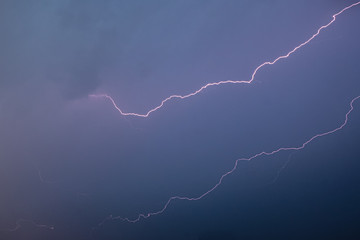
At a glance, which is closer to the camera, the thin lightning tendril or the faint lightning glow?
the thin lightning tendril

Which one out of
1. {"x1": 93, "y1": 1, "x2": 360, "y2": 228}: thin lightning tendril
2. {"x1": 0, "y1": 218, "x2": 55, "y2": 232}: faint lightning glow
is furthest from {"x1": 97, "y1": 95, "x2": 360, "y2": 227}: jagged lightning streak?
{"x1": 0, "y1": 218, "x2": 55, "y2": 232}: faint lightning glow

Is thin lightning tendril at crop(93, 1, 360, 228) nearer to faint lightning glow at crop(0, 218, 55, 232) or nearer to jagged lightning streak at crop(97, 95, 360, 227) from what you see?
jagged lightning streak at crop(97, 95, 360, 227)

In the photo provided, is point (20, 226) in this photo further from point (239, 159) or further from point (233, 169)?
point (239, 159)

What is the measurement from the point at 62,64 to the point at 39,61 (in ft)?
1.31

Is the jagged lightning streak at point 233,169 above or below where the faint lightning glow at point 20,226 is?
below

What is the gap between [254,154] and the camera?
10.7ft

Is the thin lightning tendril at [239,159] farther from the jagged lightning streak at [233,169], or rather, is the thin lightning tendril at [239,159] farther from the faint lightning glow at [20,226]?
the faint lightning glow at [20,226]

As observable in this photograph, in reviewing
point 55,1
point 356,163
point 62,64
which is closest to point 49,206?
point 62,64

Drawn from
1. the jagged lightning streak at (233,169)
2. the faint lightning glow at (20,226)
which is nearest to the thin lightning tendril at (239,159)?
the jagged lightning streak at (233,169)

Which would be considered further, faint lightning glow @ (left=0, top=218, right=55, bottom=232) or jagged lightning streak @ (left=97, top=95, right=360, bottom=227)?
faint lightning glow @ (left=0, top=218, right=55, bottom=232)

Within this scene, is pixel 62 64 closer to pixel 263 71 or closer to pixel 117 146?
pixel 117 146

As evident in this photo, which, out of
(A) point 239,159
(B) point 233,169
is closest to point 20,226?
(B) point 233,169

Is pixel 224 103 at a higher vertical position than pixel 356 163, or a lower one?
higher

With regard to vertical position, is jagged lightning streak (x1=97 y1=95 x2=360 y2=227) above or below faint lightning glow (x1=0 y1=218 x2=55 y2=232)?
below
